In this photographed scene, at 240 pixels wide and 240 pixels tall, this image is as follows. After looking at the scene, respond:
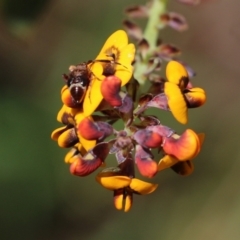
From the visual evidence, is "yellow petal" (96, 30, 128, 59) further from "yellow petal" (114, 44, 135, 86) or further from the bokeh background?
the bokeh background

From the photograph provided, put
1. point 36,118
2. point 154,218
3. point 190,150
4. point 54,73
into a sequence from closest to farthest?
point 190,150 → point 36,118 → point 54,73 → point 154,218

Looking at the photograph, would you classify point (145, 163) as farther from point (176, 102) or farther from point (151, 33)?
point (151, 33)

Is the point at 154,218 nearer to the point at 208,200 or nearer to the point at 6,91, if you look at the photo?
the point at 208,200

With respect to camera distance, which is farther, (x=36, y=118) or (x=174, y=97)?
(x=36, y=118)

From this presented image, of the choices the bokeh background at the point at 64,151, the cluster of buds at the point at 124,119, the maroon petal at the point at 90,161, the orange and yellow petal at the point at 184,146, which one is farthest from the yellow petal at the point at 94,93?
the bokeh background at the point at 64,151

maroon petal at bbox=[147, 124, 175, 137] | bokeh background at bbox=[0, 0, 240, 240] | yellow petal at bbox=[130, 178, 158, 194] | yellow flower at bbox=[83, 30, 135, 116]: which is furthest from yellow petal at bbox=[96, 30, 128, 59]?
bokeh background at bbox=[0, 0, 240, 240]

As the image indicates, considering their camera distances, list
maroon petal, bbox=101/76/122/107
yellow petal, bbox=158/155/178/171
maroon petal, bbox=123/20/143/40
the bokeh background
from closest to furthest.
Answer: maroon petal, bbox=101/76/122/107 < yellow petal, bbox=158/155/178/171 < maroon petal, bbox=123/20/143/40 < the bokeh background

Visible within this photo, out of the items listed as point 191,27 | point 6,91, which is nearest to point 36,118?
point 6,91
